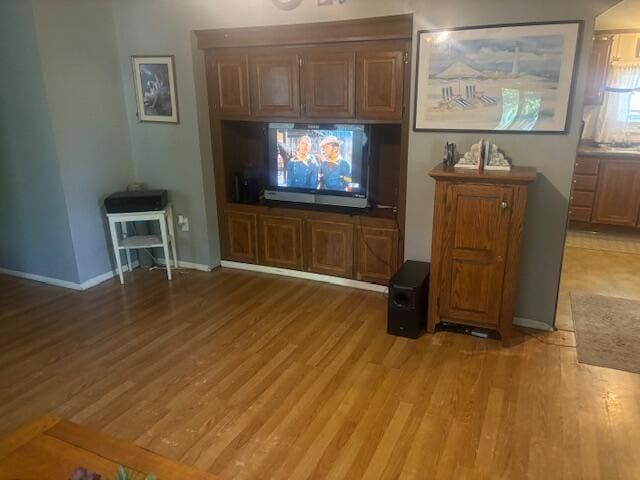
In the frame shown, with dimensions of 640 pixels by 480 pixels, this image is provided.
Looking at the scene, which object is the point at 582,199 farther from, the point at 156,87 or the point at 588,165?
the point at 156,87

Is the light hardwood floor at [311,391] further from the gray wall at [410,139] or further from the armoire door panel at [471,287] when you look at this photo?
the gray wall at [410,139]

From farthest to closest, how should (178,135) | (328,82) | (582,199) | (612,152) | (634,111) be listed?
1. (634,111)
2. (582,199)
3. (612,152)
4. (178,135)
5. (328,82)

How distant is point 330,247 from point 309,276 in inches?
14.0

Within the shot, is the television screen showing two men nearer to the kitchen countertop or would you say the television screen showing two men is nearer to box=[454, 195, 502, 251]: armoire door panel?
box=[454, 195, 502, 251]: armoire door panel

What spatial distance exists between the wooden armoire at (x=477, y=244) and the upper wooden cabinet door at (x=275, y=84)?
1.35m

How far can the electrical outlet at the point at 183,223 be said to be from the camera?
425 centimetres

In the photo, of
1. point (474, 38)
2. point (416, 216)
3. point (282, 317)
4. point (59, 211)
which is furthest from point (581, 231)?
point (59, 211)

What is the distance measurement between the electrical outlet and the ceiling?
156 inches

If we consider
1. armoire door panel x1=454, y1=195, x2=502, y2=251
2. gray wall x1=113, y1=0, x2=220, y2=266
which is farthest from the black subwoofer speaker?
gray wall x1=113, y1=0, x2=220, y2=266

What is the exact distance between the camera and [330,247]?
12.8 feet

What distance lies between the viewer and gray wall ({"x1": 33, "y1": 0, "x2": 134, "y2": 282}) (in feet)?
11.4

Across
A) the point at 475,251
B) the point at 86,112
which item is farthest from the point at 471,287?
the point at 86,112

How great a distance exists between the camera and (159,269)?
14.3ft

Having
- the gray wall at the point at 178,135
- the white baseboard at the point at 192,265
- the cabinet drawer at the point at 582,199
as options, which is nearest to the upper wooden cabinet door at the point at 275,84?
the gray wall at the point at 178,135
